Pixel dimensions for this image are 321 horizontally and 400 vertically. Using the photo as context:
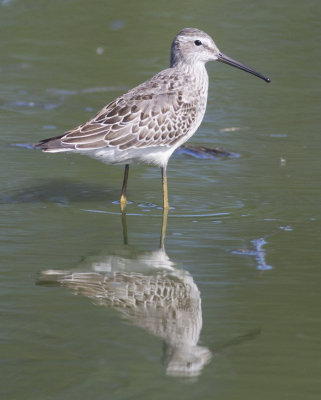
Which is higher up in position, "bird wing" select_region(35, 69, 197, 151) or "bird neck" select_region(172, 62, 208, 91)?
"bird neck" select_region(172, 62, 208, 91)

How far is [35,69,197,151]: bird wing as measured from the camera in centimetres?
866

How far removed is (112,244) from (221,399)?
9.90 ft

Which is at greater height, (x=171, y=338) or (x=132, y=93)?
(x=132, y=93)

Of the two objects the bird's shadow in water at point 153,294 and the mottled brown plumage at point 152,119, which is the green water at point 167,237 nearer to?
the bird's shadow in water at point 153,294

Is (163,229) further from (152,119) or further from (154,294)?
(154,294)

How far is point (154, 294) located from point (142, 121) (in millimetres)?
2912

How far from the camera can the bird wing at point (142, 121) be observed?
8.66 m

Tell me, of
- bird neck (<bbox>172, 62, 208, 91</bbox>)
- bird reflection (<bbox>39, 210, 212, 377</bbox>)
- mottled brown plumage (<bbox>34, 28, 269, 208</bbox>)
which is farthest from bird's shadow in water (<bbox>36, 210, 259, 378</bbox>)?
bird neck (<bbox>172, 62, 208, 91</bbox>)

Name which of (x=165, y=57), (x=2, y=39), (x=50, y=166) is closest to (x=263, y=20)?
(x=165, y=57)

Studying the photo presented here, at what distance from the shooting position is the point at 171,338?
18.5ft

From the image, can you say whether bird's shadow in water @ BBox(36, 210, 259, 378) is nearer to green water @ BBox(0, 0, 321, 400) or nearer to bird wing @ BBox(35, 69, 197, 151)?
green water @ BBox(0, 0, 321, 400)

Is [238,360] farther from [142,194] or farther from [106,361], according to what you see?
[142,194]

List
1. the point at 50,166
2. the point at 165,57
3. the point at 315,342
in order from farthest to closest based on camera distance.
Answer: the point at 165,57, the point at 50,166, the point at 315,342

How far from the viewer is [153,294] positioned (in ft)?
21.1
